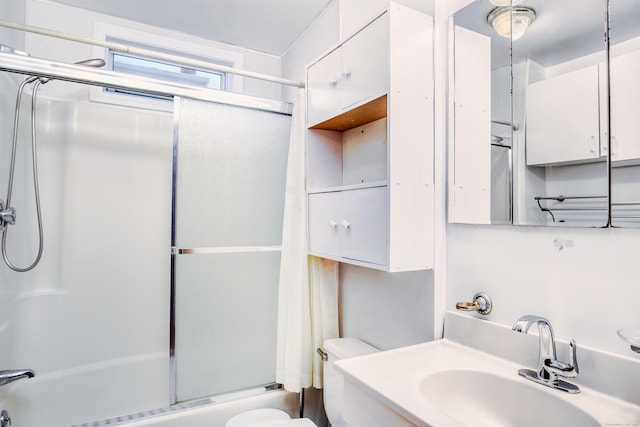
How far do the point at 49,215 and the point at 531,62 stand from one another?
7.98ft

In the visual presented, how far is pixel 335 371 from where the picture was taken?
56.1 inches

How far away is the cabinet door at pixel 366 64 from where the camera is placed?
1.13 metres

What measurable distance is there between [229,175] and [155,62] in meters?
1.31

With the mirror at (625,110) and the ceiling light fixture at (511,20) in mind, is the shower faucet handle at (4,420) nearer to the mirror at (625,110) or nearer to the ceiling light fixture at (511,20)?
the mirror at (625,110)

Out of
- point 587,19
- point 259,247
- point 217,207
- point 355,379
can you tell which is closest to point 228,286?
point 259,247

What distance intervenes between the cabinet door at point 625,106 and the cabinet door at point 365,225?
59 centimetres

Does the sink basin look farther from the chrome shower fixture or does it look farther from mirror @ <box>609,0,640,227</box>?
the chrome shower fixture

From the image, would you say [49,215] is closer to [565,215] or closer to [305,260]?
[305,260]

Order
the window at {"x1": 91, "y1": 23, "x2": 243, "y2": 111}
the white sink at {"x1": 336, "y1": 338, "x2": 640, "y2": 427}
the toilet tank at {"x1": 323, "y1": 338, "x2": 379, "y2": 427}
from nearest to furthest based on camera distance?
the white sink at {"x1": 336, "y1": 338, "x2": 640, "y2": 427}, the toilet tank at {"x1": 323, "y1": 338, "x2": 379, "y2": 427}, the window at {"x1": 91, "y1": 23, "x2": 243, "y2": 111}

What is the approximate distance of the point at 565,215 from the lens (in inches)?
35.6

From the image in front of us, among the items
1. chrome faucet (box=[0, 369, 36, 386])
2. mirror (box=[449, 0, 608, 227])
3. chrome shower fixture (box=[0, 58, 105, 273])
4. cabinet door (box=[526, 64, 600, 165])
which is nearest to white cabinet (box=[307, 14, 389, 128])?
mirror (box=[449, 0, 608, 227])

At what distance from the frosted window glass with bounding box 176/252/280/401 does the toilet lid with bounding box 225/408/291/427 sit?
211 mm

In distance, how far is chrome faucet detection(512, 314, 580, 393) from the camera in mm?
822

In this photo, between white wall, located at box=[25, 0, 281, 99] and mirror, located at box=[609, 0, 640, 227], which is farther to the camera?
white wall, located at box=[25, 0, 281, 99]
